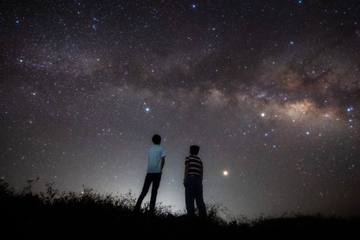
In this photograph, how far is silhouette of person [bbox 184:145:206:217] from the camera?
7438mm

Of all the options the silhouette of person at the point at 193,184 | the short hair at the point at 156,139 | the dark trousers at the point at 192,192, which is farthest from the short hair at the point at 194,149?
the short hair at the point at 156,139

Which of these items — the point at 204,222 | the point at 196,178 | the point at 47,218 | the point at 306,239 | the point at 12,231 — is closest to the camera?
the point at 12,231

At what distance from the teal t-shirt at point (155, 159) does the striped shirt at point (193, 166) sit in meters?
0.75

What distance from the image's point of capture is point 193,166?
297 inches

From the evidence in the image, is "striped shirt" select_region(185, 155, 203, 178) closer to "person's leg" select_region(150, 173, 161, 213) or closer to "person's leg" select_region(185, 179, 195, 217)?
"person's leg" select_region(185, 179, 195, 217)

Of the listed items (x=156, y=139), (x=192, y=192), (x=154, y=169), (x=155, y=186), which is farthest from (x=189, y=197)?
(x=156, y=139)

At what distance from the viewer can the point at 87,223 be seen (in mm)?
4738

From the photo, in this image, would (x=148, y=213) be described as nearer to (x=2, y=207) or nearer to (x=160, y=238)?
(x=160, y=238)

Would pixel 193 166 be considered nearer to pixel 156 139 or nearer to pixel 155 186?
pixel 155 186

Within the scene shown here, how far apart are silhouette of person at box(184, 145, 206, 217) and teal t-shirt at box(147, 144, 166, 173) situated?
2.55 ft

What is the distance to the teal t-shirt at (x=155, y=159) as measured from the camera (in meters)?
7.64

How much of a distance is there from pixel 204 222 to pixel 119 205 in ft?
7.43

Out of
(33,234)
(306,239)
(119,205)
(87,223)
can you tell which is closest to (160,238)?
(87,223)

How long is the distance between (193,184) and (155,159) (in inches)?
50.8
